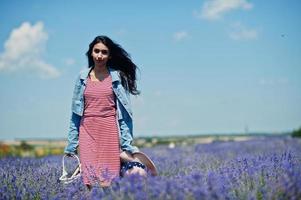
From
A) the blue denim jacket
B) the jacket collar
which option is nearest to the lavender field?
the blue denim jacket

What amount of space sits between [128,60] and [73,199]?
173cm

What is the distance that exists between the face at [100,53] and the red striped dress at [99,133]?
10.2 inches

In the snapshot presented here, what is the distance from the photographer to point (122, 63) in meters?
5.07

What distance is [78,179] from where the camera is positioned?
4.22 m

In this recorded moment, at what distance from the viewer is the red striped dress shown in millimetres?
4551

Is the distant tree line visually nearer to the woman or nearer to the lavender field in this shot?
the lavender field

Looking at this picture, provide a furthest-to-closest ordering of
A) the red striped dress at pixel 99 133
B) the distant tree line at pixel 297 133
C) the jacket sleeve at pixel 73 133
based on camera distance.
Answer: the distant tree line at pixel 297 133 < the jacket sleeve at pixel 73 133 < the red striped dress at pixel 99 133

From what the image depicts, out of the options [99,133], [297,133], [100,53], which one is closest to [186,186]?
[99,133]

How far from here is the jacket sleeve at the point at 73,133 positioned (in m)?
4.69

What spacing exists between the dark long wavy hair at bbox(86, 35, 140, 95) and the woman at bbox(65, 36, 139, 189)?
0.12 metres

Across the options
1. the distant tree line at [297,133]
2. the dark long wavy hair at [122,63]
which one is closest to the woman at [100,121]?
the dark long wavy hair at [122,63]

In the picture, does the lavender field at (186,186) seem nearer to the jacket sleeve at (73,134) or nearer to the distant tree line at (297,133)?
the jacket sleeve at (73,134)

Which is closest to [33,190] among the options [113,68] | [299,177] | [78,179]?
[78,179]

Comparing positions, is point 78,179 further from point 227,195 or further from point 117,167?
point 227,195
